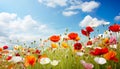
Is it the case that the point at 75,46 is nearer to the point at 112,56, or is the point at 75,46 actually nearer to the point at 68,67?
the point at 68,67

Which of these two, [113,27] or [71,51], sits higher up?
[113,27]

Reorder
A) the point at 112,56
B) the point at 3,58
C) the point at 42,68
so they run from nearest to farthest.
A: the point at 112,56 < the point at 42,68 < the point at 3,58

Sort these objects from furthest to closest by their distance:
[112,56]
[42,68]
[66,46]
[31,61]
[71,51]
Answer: [66,46]
[71,51]
[42,68]
[31,61]
[112,56]

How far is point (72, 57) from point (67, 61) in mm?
239

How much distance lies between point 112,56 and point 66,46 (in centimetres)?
128

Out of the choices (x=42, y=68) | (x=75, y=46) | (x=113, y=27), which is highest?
(x=113, y=27)

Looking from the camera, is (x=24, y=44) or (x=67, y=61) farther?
(x=24, y=44)

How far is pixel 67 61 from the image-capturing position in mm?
3471

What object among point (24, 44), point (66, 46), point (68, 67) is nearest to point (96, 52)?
point (68, 67)

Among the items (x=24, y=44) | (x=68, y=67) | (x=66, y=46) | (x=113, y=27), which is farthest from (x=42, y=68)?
(x=24, y=44)

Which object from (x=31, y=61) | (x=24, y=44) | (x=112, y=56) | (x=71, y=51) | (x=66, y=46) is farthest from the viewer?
(x=24, y=44)

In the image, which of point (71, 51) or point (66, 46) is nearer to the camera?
point (71, 51)

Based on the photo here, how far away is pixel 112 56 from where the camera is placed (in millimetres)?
3059

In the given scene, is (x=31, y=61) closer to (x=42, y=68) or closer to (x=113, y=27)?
(x=42, y=68)
